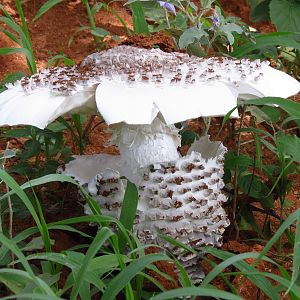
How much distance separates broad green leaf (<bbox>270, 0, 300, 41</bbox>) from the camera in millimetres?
2043

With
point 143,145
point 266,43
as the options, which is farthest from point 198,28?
point 143,145

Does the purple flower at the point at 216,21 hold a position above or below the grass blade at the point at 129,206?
above

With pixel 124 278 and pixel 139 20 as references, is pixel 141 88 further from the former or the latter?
pixel 139 20

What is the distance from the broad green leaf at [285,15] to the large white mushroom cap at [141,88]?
1.92ft

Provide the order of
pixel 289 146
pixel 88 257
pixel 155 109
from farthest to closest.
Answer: pixel 289 146, pixel 155 109, pixel 88 257

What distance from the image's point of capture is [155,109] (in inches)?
50.8

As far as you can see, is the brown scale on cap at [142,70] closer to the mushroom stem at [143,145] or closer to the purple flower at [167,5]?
the mushroom stem at [143,145]

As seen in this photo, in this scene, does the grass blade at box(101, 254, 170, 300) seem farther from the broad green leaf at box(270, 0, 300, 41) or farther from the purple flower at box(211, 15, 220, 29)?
the broad green leaf at box(270, 0, 300, 41)

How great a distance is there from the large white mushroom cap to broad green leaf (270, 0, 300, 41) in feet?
1.92

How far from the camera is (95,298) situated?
1.45 m

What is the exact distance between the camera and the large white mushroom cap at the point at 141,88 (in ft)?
4.20

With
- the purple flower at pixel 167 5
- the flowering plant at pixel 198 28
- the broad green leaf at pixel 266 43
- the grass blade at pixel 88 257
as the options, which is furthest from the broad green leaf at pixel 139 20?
the grass blade at pixel 88 257

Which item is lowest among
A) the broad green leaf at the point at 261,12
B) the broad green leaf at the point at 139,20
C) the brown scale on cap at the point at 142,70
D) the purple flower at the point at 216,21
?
the broad green leaf at the point at 261,12

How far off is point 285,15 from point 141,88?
0.90m
